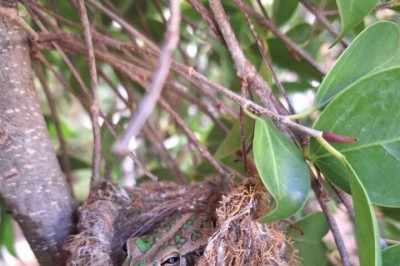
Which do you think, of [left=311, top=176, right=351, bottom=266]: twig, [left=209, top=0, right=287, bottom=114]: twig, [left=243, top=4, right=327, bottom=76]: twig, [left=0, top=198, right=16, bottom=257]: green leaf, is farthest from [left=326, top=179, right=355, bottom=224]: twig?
[left=0, top=198, right=16, bottom=257]: green leaf

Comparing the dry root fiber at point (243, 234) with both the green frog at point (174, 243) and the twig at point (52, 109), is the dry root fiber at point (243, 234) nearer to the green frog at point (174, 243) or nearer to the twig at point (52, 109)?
the green frog at point (174, 243)

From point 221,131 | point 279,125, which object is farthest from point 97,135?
point 221,131

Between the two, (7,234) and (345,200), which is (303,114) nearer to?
(345,200)

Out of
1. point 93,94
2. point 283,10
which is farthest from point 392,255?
point 283,10

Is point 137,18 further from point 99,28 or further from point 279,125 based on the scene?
point 279,125

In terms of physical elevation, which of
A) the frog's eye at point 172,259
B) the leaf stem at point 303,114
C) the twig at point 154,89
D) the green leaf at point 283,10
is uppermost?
the green leaf at point 283,10

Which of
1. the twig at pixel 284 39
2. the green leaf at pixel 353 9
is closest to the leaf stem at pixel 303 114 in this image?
the green leaf at pixel 353 9
